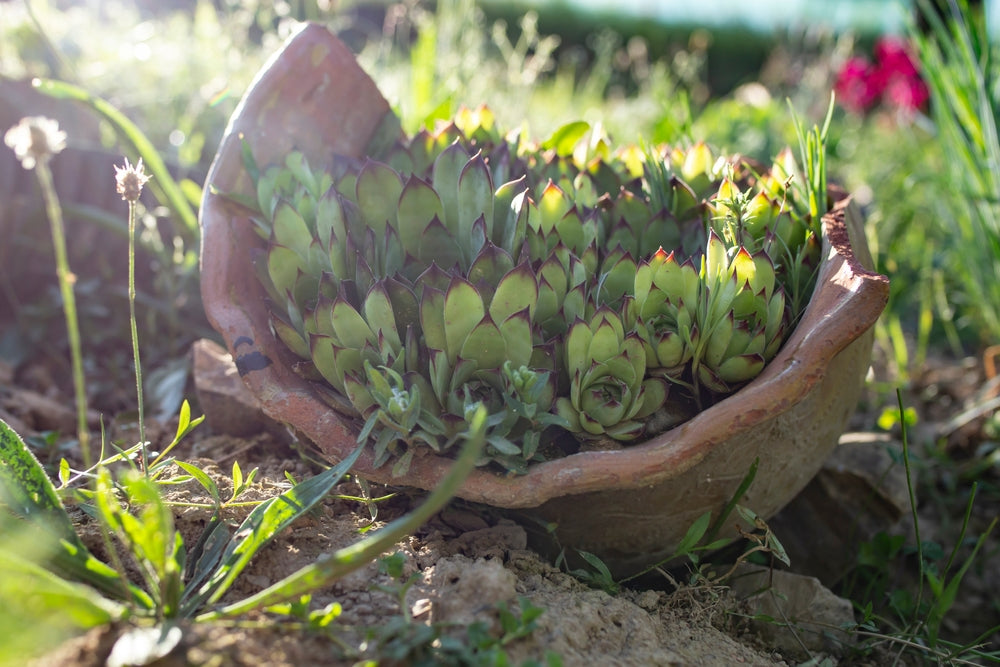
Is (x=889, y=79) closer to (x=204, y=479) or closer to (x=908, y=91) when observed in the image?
(x=908, y=91)

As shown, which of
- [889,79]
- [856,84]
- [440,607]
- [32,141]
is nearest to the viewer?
[440,607]

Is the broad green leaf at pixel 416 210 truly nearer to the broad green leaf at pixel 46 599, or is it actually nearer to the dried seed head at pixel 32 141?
the dried seed head at pixel 32 141

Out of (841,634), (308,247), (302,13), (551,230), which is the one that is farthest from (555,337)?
(302,13)

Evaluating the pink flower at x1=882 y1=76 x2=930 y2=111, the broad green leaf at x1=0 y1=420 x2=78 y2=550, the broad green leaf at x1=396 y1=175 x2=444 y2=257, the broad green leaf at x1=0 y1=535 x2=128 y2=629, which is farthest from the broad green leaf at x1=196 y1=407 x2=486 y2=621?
the pink flower at x1=882 y1=76 x2=930 y2=111

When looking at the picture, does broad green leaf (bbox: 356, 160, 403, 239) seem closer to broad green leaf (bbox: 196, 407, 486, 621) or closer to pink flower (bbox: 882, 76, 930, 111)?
broad green leaf (bbox: 196, 407, 486, 621)

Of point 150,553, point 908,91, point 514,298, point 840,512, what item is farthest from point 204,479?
point 908,91

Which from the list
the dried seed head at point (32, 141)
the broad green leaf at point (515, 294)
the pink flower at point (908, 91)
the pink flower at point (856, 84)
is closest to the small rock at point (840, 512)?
the broad green leaf at point (515, 294)

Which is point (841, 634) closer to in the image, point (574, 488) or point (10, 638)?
point (574, 488)
